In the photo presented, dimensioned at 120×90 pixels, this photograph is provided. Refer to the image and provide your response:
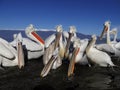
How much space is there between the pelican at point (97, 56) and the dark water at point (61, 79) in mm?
199

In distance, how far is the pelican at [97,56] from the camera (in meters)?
9.14

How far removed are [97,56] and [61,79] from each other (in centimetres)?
198

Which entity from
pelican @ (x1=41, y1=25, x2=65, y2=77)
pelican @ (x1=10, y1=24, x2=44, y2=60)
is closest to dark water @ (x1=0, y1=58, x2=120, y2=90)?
pelican @ (x1=41, y1=25, x2=65, y2=77)

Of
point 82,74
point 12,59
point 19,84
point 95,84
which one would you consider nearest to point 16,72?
point 12,59

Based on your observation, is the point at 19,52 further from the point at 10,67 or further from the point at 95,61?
the point at 95,61

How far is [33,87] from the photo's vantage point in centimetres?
704

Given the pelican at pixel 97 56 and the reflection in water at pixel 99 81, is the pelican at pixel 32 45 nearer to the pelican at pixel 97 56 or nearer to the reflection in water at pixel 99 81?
the pelican at pixel 97 56

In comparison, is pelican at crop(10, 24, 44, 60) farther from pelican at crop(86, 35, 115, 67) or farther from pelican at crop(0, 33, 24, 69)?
pelican at crop(86, 35, 115, 67)

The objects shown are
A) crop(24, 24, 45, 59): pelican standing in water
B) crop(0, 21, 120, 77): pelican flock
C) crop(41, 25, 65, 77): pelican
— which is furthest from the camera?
crop(24, 24, 45, 59): pelican standing in water

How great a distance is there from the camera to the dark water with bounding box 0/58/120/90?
7.08 meters

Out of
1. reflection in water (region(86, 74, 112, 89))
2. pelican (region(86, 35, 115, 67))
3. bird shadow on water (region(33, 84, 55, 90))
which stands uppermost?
pelican (region(86, 35, 115, 67))

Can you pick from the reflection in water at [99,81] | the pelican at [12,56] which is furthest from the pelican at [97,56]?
the pelican at [12,56]

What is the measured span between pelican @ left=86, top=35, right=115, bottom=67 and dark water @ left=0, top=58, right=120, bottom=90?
0.20 meters

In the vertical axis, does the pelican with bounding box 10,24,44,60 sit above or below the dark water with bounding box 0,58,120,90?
above
